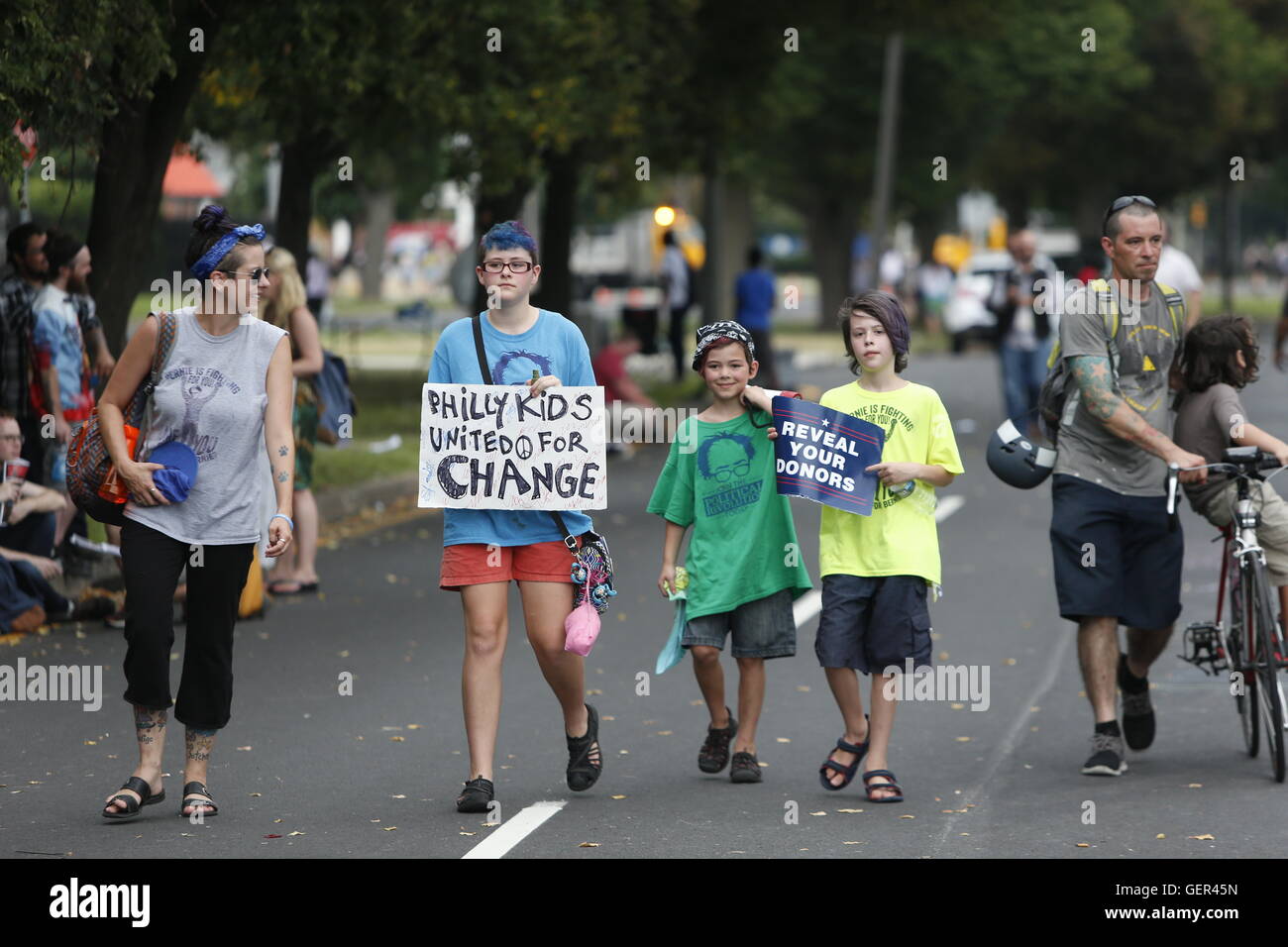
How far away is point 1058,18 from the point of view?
46.5 m

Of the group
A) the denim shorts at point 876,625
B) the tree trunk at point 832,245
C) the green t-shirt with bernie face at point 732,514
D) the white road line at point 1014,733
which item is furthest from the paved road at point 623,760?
the tree trunk at point 832,245

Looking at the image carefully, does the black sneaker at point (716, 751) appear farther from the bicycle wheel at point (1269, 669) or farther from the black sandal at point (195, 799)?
the bicycle wheel at point (1269, 669)

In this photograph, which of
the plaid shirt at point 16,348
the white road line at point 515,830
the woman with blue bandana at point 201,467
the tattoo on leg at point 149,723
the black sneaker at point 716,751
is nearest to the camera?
the white road line at point 515,830

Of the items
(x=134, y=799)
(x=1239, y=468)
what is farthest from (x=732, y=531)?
(x=134, y=799)

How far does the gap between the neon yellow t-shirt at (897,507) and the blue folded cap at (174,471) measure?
6.84ft

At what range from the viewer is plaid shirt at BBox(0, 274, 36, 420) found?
10.9m

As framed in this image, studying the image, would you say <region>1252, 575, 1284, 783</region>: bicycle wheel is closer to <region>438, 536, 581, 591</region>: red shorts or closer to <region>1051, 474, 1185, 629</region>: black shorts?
<region>1051, 474, 1185, 629</region>: black shorts

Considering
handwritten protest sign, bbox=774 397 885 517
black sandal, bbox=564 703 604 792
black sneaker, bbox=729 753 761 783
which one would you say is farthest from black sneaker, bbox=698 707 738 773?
handwritten protest sign, bbox=774 397 885 517

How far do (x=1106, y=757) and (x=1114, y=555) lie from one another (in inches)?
28.5

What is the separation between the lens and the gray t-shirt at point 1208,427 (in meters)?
7.58

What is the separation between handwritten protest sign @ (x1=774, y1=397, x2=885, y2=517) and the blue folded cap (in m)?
1.94
